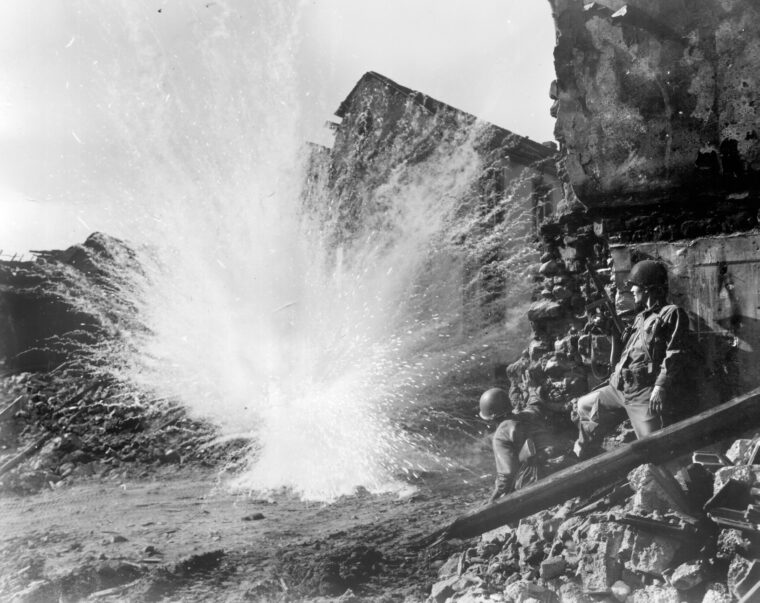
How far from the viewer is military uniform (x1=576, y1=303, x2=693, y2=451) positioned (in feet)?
16.0

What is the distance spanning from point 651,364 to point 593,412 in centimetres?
86

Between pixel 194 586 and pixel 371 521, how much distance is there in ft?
7.23

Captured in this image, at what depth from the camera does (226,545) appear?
21.0ft

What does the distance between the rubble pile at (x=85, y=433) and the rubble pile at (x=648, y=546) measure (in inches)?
318

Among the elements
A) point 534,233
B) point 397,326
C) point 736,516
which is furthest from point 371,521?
point 534,233

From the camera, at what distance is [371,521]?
691 centimetres

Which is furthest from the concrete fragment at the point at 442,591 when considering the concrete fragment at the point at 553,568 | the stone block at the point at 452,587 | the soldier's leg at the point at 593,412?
the soldier's leg at the point at 593,412

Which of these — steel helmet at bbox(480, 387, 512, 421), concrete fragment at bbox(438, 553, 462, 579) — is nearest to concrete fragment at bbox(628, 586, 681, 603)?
concrete fragment at bbox(438, 553, 462, 579)

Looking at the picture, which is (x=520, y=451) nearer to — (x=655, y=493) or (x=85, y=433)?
(x=655, y=493)

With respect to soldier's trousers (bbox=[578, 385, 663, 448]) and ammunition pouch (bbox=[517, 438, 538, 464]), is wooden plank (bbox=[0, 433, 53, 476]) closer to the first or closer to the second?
ammunition pouch (bbox=[517, 438, 538, 464])

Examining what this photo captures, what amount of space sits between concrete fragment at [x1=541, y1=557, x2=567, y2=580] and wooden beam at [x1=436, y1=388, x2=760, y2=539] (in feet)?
2.50

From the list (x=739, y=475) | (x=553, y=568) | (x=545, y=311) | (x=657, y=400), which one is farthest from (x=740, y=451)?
(x=545, y=311)

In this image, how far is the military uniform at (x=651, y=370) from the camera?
487 cm

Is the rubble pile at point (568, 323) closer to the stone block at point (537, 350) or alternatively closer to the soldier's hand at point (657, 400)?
the stone block at point (537, 350)
